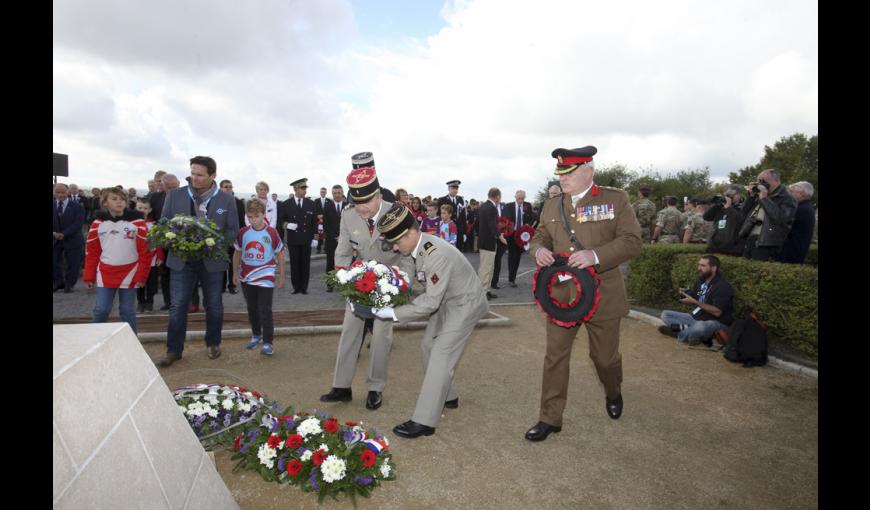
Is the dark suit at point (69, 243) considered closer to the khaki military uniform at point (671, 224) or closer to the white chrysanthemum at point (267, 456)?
the white chrysanthemum at point (267, 456)

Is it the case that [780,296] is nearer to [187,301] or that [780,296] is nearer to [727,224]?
[727,224]

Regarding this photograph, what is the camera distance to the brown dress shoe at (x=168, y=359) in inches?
246

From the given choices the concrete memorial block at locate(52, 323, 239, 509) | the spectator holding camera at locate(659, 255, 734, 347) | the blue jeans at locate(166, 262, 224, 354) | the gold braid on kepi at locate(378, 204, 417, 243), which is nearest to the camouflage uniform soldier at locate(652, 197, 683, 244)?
the spectator holding camera at locate(659, 255, 734, 347)

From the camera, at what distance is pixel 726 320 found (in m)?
7.51

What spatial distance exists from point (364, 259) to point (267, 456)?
233 cm

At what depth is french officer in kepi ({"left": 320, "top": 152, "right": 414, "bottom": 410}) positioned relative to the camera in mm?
5258

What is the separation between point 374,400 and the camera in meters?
5.25

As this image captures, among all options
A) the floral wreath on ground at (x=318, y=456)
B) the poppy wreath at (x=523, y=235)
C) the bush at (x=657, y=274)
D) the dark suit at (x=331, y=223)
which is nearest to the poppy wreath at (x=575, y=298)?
the floral wreath on ground at (x=318, y=456)

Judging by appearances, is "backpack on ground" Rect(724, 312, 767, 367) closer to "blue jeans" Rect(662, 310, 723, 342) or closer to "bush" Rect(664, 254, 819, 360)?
"blue jeans" Rect(662, 310, 723, 342)

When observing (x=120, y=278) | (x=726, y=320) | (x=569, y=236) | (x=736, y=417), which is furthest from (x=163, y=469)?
(x=726, y=320)

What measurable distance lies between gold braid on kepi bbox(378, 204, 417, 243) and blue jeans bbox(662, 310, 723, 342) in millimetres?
5235

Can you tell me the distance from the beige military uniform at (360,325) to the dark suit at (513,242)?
24.8 ft

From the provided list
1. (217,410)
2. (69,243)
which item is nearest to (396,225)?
(217,410)
